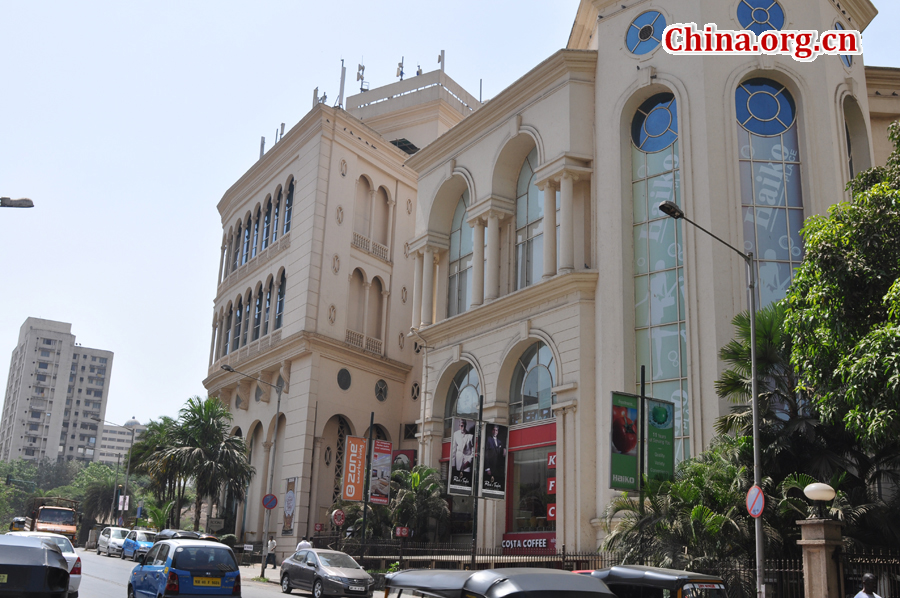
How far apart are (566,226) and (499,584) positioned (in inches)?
916

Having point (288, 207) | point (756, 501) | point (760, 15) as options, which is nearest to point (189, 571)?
point (756, 501)

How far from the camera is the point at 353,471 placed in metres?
32.8

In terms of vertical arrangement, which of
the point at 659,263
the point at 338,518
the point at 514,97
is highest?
the point at 514,97

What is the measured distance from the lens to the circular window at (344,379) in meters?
41.6

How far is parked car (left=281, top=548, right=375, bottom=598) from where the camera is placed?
2231 cm

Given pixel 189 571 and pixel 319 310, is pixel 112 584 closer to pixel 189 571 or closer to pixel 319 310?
pixel 189 571

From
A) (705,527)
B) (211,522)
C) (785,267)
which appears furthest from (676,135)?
(211,522)

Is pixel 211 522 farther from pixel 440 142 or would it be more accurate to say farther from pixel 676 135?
pixel 676 135

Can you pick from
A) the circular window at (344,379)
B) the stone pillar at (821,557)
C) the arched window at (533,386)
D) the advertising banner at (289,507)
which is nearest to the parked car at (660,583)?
the stone pillar at (821,557)

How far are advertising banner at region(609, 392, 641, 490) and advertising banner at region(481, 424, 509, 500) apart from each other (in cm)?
458

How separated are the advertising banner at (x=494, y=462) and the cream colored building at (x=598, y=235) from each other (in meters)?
3.31

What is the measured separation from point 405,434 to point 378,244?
10803mm

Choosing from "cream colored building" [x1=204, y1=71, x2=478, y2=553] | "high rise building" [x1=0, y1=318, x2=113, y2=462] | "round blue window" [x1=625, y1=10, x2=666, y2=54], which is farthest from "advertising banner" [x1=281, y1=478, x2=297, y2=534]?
"high rise building" [x1=0, y1=318, x2=113, y2=462]

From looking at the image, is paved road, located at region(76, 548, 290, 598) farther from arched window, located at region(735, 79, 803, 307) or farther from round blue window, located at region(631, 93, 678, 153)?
round blue window, located at region(631, 93, 678, 153)
